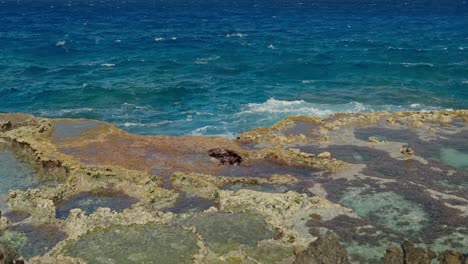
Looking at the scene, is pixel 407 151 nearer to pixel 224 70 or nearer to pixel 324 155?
pixel 324 155

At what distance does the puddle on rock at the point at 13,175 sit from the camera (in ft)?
133

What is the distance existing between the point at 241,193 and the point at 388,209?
1108 centimetres

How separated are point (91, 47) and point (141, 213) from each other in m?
92.1

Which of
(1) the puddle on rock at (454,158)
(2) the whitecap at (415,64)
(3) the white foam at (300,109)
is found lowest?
(2) the whitecap at (415,64)

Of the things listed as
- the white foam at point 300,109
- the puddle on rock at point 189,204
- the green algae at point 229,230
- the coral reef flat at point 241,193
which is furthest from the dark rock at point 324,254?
the white foam at point 300,109

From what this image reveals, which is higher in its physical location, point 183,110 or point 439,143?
point 439,143

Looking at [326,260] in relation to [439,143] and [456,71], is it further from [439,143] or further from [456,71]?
[456,71]

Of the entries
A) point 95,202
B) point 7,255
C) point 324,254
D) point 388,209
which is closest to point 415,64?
point 388,209

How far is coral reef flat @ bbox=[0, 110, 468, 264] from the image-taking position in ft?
104

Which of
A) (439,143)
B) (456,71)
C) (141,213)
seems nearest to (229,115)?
(439,143)

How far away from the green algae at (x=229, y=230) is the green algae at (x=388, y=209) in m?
7.58

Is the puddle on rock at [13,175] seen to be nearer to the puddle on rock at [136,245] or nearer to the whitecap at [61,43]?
the puddle on rock at [136,245]

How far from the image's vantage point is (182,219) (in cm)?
3509

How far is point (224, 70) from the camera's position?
317 feet
